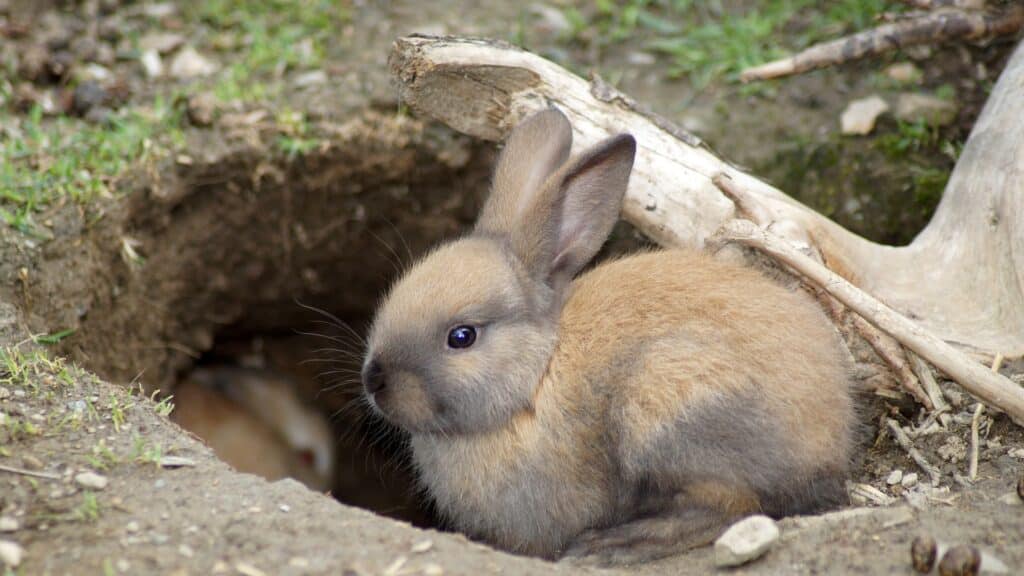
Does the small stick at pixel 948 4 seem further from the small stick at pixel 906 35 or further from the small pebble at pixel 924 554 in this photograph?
the small pebble at pixel 924 554

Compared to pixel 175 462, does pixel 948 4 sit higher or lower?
higher

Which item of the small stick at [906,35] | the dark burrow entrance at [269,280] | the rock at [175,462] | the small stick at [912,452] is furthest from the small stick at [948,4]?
the rock at [175,462]

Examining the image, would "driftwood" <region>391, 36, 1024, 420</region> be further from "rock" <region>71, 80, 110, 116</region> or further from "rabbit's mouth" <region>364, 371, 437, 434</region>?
"rock" <region>71, 80, 110, 116</region>

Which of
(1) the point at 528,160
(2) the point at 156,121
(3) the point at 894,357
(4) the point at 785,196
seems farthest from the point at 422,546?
(2) the point at 156,121

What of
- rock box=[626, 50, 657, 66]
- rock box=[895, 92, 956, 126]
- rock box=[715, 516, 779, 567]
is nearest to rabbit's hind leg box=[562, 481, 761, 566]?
rock box=[715, 516, 779, 567]

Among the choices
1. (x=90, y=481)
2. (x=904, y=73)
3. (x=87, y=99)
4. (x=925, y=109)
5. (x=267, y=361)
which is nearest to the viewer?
(x=90, y=481)

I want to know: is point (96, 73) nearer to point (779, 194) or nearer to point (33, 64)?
point (33, 64)
